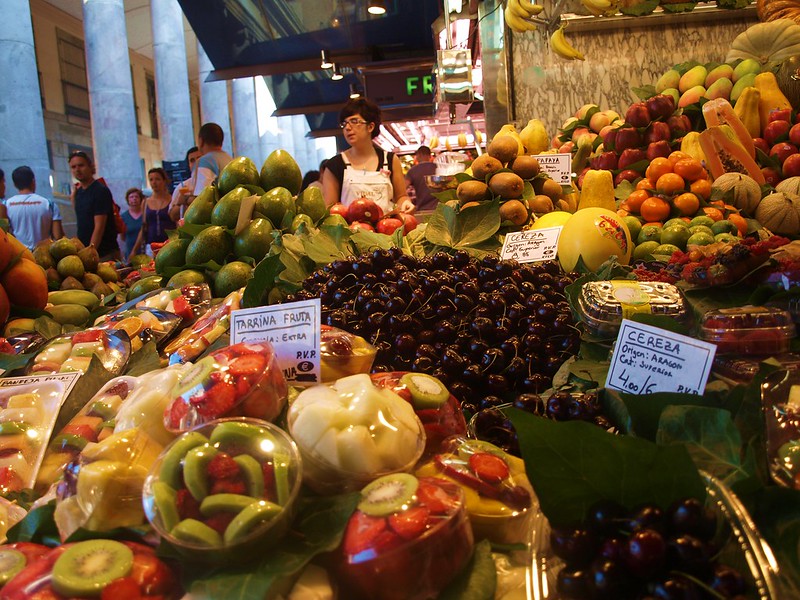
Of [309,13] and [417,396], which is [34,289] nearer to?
[417,396]

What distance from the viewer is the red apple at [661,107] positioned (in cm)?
321

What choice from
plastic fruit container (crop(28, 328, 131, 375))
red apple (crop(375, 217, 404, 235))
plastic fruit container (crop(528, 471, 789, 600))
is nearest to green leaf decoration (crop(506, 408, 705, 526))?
plastic fruit container (crop(528, 471, 789, 600))

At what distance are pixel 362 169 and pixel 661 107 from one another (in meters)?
1.80

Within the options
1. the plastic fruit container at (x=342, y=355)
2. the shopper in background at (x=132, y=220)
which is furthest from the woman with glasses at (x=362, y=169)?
the shopper in background at (x=132, y=220)

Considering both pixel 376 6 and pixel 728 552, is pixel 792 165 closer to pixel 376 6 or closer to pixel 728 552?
pixel 728 552

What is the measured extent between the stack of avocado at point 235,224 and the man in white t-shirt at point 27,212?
13.6 feet

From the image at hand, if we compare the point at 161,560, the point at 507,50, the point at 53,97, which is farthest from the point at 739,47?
the point at 53,97

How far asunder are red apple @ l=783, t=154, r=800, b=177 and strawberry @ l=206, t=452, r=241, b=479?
3031mm

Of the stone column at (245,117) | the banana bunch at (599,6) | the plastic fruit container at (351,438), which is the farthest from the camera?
the stone column at (245,117)

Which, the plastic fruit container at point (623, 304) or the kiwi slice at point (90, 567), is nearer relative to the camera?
the kiwi slice at point (90, 567)

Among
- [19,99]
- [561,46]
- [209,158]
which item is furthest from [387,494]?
[19,99]

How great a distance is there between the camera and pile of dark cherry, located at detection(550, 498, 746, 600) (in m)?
0.60

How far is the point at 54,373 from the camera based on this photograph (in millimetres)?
1448

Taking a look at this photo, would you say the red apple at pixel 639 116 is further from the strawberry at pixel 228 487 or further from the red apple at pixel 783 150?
the strawberry at pixel 228 487
